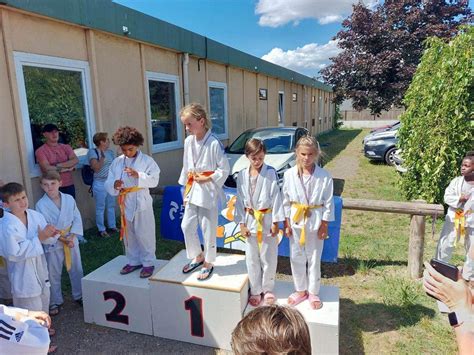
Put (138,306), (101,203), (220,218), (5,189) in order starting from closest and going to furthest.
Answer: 1. (5,189)
2. (138,306)
3. (220,218)
4. (101,203)

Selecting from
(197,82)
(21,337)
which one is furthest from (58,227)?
(197,82)

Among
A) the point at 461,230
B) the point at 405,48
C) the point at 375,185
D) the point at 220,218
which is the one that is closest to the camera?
the point at 461,230

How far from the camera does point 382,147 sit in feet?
38.0

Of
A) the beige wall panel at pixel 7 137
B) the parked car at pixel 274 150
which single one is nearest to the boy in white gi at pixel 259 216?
the parked car at pixel 274 150

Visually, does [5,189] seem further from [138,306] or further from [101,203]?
[101,203]

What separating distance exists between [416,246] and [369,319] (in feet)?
3.75

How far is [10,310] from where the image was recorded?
1.77 m

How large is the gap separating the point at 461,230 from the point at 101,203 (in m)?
4.85

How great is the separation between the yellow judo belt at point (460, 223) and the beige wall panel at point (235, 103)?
8.09 m

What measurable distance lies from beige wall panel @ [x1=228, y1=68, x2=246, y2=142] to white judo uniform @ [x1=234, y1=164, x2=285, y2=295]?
8.21 meters

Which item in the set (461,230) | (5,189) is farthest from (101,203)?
(461,230)

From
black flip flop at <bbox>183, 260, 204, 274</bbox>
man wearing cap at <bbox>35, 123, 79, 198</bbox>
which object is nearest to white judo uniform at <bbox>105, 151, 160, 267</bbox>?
black flip flop at <bbox>183, 260, 204, 274</bbox>

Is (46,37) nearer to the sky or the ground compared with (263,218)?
nearer to the sky

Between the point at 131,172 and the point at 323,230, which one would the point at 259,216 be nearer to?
the point at 323,230
